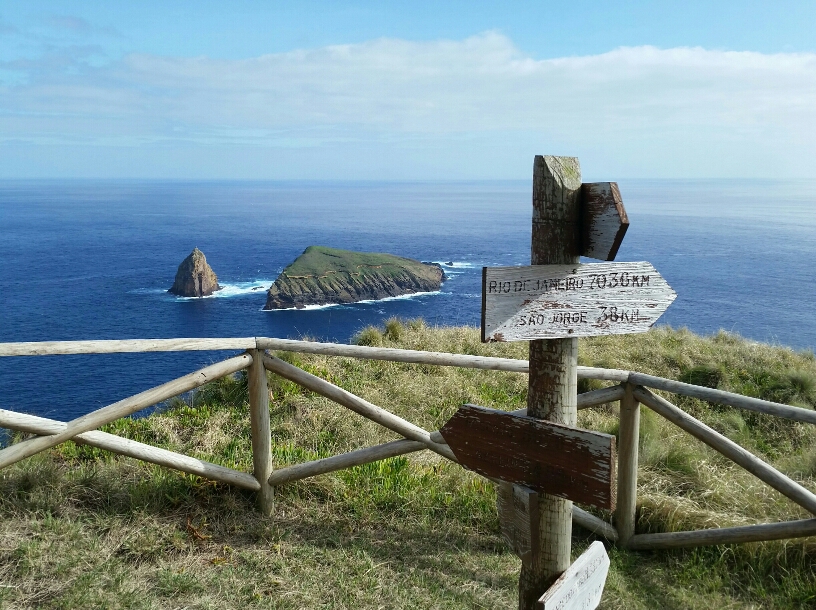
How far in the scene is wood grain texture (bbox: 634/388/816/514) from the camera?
342 centimetres

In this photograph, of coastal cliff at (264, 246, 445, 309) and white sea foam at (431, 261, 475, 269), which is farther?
white sea foam at (431, 261, 475, 269)

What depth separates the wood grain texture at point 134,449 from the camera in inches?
136

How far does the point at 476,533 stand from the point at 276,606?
1.46 m

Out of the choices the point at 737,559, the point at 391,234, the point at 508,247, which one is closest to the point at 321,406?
the point at 737,559

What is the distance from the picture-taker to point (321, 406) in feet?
20.7

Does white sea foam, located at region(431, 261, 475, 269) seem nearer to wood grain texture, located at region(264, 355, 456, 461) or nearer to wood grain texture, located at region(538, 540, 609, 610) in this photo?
wood grain texture, located at region(264, 355, 456, 461)

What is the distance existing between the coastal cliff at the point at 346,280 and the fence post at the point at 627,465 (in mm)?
45983

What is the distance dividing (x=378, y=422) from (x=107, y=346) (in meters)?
1.73

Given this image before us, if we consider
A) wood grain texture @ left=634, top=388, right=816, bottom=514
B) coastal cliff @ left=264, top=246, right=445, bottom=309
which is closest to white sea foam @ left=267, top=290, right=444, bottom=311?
coastal cliff @ left=264, top=246, right=445, bottom=309

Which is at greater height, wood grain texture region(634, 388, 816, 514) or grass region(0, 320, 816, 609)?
wood grain texture region(634, 388, 816, 514)

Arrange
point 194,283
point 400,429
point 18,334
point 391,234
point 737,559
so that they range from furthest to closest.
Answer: point 391,234 → point 194,283 → point 18,334 → point 400,429 → point 737,559

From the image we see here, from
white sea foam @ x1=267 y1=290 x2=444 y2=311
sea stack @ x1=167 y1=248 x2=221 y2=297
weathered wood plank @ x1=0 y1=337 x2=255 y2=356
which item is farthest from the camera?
sea stack @ x1=167 y1=248 x2=221 y2=297

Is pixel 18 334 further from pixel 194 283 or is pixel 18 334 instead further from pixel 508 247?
pixel 508 247

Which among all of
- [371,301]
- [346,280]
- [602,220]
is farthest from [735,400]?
[346,280]
